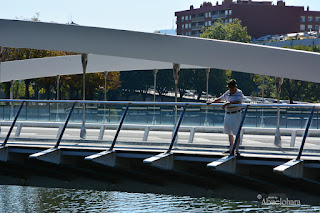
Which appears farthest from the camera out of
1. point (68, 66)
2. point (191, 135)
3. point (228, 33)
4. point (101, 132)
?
point (228, 33)

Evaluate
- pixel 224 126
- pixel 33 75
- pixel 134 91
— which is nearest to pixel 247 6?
pixel 134 91

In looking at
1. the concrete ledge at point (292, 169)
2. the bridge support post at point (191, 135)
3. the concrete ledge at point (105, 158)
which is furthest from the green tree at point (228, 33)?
the concrete ledge at point (292, 169)

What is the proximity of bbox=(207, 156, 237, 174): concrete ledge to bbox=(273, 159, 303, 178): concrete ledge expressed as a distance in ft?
3.44

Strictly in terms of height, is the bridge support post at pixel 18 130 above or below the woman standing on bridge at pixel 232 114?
below

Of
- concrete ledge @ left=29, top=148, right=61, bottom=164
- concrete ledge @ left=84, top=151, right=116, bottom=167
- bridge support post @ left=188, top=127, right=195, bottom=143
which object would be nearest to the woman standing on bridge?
bridge support post @ left=188, top=127, right=195, bottom=143

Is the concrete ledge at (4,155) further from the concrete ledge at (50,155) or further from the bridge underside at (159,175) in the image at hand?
the concrete ledge at (50,155)

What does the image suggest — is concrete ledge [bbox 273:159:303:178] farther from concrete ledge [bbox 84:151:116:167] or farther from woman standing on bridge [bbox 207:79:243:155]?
concrete ledge [bbox 84:151:116:167]

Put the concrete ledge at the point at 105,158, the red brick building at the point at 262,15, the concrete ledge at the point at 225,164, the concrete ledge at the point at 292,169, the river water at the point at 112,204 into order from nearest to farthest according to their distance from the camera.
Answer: the concrete ledge at the point at 292,169
the concrete ledge at the point at 225,164
the concrete ledge at the point at 105,158
the river water at the point at 112,204
the red brick building at the point at 262,15

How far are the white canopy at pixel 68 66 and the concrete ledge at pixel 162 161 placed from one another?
54.5 feet

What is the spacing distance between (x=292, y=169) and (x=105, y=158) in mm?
3700

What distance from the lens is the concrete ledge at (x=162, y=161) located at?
1173 centimetres

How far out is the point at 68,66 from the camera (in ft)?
105

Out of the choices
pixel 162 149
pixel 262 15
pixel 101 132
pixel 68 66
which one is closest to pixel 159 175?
pixel 162 149

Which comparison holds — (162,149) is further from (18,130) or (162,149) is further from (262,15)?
(262,15)
